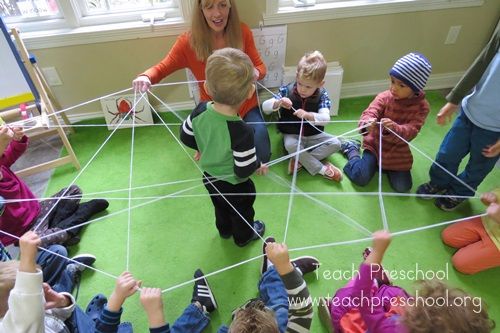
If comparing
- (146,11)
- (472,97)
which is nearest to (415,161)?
(472,97)

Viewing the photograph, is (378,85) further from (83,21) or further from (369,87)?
(83,21)

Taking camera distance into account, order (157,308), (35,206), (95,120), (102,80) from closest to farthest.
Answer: (157,308) → (35,206) → (102,80) → (95,120)

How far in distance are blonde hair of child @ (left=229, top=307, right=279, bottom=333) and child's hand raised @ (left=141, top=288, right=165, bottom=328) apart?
0.71 feet

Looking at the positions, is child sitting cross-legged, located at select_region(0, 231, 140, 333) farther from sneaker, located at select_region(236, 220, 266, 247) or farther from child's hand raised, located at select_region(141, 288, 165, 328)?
sneaker, located at select_region(236, 220, 266, 247)

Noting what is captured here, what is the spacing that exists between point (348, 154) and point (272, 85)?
26.3 inches

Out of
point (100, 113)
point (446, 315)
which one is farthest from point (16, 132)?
point (446, 315)

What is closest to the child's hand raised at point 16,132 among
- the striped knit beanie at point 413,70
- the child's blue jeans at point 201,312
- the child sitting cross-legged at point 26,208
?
the child sitting cross-legged at point 26,208

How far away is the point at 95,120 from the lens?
222 cm

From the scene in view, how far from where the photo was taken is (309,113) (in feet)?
5.22

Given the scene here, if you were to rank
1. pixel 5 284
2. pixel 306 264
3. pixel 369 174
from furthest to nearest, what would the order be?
1. pixel 369 174
2. pixel 306 264
3. pixel 5 284

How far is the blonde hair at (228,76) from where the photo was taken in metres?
0.96

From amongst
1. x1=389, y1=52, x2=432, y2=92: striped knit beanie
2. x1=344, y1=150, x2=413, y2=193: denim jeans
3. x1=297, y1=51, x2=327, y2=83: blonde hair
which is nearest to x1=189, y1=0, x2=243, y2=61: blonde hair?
x1=297, y1=51, x2=327, y2=83: blonde hair

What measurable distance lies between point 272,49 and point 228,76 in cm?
115

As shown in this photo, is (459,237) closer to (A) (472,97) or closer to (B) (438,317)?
(A) (472,97)
